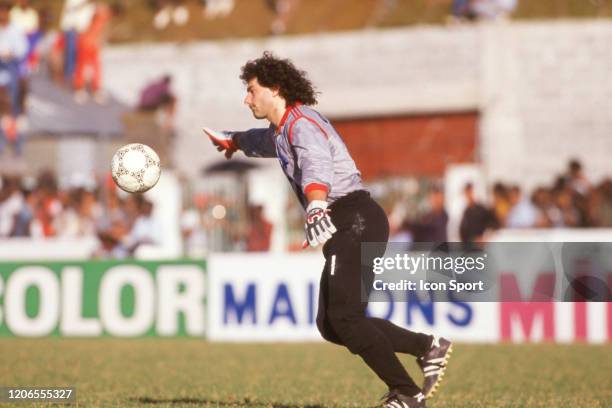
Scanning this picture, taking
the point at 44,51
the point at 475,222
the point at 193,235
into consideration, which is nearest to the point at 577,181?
the point at 475,222

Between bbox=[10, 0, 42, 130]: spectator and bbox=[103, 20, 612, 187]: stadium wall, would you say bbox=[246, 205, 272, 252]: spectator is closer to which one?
bbox=[10, 0, 42, 130]: spectator

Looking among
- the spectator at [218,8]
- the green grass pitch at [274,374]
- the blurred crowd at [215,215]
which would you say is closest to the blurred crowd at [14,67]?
the blurred crowd at [215,215]

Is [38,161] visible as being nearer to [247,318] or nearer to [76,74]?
[76,74]

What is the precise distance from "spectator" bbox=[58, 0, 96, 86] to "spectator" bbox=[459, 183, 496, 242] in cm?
1165

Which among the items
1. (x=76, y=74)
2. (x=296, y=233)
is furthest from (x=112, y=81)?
(x=296, y=233)

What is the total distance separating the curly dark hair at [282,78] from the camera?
8.45 m

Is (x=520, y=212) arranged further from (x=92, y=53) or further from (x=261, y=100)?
(x=92, y=53)

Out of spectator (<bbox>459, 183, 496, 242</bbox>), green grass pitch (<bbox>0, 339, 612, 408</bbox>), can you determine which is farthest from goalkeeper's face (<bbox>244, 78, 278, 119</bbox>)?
spectator (<bbox>459, 183, 496, 242</bbox>)

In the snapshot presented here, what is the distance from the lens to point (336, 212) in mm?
8383

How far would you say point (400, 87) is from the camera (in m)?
26.9

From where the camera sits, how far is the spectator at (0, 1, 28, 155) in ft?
76.7

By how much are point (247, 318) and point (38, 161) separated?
7.75 metres

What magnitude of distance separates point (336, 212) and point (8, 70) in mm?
16833

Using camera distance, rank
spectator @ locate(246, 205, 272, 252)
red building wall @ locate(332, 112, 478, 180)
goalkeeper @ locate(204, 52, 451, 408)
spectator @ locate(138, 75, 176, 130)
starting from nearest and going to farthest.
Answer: goalkeeper @ locate(204, 52, 451, 408)
spectator @ locate(246, 205, 272, 252)
red building wall @ locate(332, 112, 478, 180)
spectator @ locate(138, 75, 176, 130)
